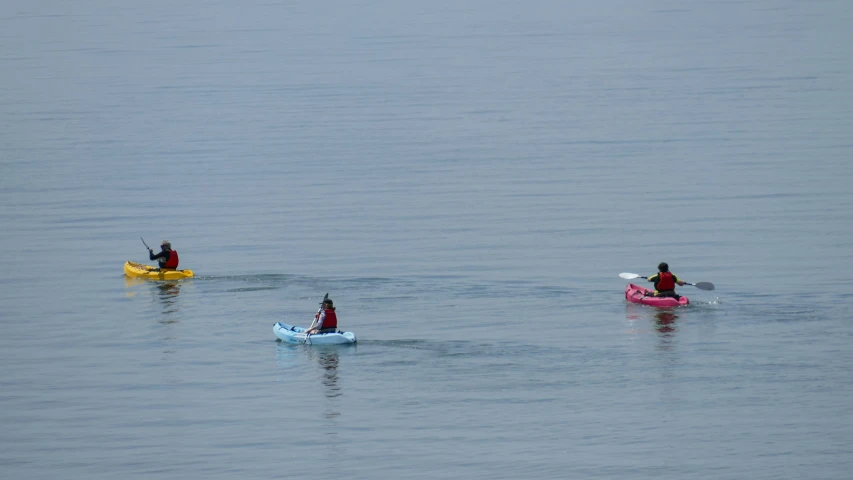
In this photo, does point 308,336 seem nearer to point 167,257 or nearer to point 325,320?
point 325,320

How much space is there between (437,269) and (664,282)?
9.67m

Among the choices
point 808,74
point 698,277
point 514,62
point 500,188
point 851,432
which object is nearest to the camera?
point 851,432

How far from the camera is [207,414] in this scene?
34.7 meters

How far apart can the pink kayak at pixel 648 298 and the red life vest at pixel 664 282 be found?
311 mm

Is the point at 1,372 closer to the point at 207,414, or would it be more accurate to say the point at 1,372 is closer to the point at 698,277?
the point at 207,414

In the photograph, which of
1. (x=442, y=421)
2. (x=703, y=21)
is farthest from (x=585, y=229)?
(x=703, y=21)

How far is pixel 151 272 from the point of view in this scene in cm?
4988

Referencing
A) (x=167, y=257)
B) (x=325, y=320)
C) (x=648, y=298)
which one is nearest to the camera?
(x=325, y=320)

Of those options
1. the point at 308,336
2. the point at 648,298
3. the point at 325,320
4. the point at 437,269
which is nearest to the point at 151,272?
the point at 437,269

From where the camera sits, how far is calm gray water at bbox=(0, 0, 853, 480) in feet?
107

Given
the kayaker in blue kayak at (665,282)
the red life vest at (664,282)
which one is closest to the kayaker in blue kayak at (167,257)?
the kayaker in blue kayak at (665,282)

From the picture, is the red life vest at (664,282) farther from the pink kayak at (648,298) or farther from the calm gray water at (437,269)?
the calm gray water at (437,269)

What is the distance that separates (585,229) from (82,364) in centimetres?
2467

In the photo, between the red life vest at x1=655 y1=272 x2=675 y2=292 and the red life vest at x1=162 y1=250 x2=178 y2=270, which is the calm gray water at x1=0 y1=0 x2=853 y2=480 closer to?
the red life vest at x1=655 y1=272 x2=675 y2=292
